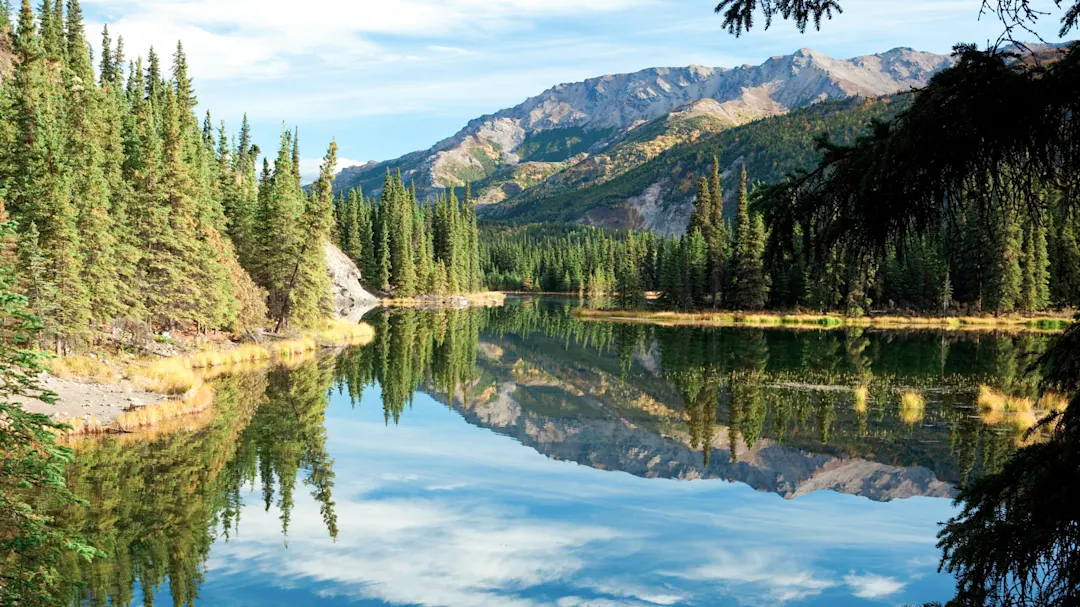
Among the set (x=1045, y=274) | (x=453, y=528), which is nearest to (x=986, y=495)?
(x=453, y=528)

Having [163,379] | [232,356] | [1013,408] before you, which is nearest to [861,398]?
[1013,408]

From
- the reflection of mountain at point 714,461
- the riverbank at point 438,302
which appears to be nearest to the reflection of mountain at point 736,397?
the reflection of mountain at point 714,461

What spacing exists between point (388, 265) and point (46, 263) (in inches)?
3871

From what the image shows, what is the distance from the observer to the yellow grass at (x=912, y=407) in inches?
1315

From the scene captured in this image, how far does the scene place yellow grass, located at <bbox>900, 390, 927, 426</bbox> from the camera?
3341 centimetres

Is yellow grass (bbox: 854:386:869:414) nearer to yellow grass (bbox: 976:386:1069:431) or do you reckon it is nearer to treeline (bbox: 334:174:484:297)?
yellow grass (bbox: 976:386:1069:431)

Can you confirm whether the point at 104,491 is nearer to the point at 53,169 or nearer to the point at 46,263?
the point at 46,263

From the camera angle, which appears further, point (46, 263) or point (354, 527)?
point (46, 263)

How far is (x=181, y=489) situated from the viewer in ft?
71.9

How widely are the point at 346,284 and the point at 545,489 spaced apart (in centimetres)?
9872

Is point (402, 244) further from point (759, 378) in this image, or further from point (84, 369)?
point (84, 369)

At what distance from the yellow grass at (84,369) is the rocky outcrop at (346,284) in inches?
2806

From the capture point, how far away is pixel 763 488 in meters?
25.1

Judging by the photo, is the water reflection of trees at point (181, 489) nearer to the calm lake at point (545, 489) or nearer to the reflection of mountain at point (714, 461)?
the calm lake at point (545, 489)
